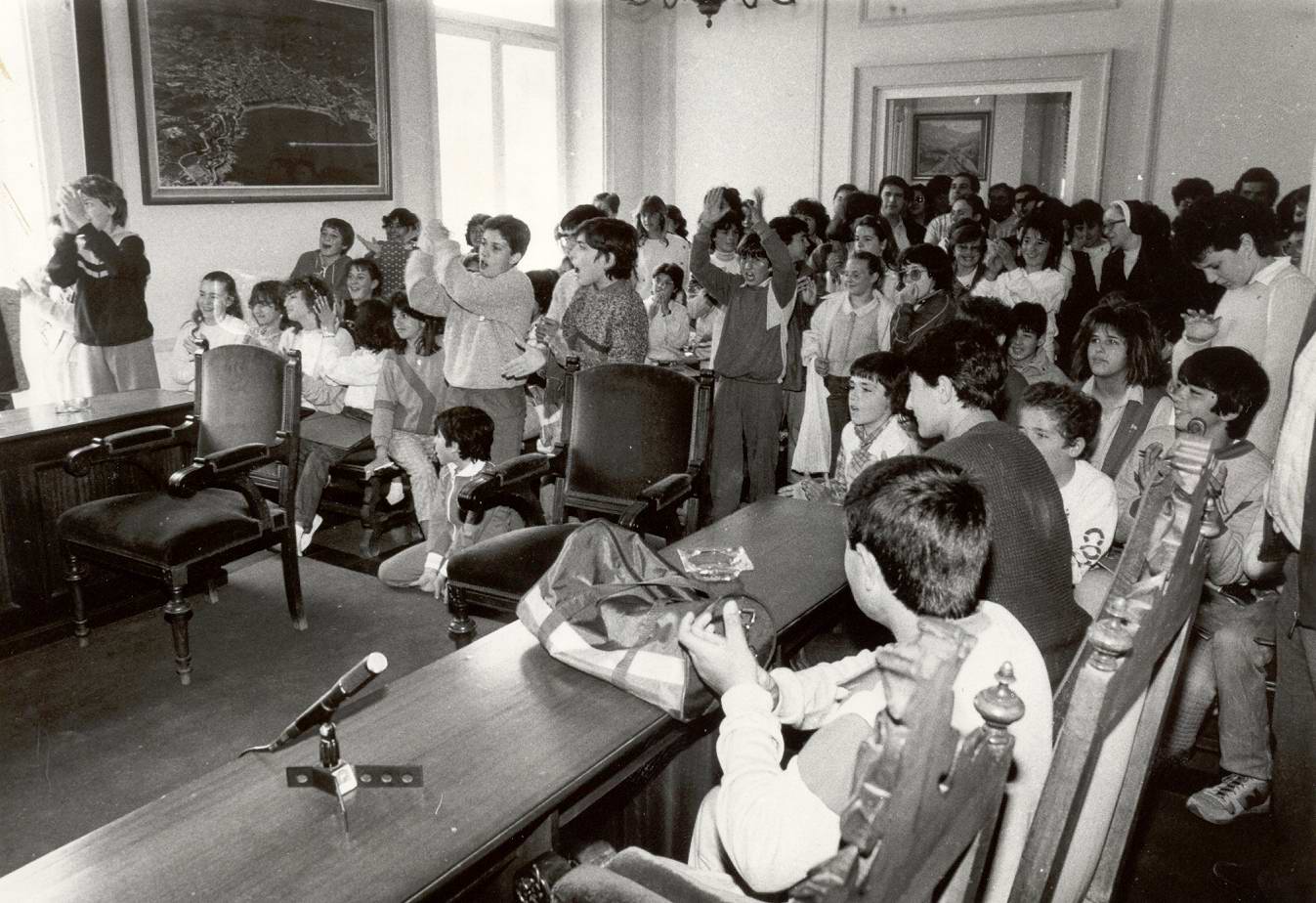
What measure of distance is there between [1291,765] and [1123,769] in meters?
0.98

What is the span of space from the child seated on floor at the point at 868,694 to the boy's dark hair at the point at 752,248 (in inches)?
119

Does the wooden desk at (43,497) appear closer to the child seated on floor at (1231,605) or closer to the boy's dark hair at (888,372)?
the boy's dark hair at (888,372)

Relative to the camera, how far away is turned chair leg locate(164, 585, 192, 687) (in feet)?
10.1

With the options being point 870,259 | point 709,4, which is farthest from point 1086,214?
point 709,4

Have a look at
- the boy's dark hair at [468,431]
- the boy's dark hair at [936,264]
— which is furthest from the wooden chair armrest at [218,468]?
the boy's dark hair at [936,264]

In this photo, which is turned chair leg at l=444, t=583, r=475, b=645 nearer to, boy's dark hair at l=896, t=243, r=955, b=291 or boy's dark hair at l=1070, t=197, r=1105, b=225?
boy's dark hair at l=896, t=243, r=955, b=291

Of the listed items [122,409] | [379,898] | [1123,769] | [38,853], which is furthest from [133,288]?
[1123,769]

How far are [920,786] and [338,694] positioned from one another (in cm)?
86

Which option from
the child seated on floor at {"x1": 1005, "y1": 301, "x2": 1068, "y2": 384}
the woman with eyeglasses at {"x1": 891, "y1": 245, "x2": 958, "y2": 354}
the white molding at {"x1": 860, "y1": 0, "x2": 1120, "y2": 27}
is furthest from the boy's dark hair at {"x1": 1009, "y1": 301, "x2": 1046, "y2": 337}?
the white molding at {"x1": 860, "y1": 0, "x2": 1120, "y2": 27}

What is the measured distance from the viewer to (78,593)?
11.1ft

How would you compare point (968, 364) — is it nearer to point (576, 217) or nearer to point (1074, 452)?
point (1074, 452)

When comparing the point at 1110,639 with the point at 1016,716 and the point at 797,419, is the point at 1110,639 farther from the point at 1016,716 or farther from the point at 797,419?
the point at 797,419

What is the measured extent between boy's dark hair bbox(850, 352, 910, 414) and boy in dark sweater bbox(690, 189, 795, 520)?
4.18 feet

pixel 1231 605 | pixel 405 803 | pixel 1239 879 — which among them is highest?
pixel 405 803
